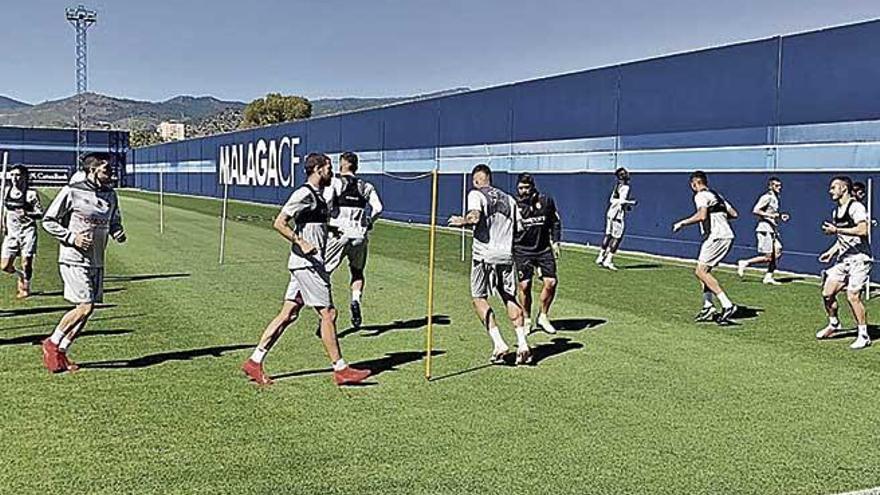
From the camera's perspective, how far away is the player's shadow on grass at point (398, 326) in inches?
485

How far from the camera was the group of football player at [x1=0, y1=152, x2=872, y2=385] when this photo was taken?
29.3ft

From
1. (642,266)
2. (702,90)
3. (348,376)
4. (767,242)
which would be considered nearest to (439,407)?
(348,376)

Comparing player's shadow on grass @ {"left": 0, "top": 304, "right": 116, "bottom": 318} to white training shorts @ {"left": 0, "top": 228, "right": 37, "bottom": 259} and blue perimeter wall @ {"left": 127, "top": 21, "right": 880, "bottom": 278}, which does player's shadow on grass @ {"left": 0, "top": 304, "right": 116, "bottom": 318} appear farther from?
blue perimeter wall @ {"left": 127, "top": 21, "right": 880, "bottom": 278}

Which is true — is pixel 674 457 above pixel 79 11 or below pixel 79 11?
below

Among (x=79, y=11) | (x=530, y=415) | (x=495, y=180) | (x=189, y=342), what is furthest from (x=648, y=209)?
(x=79, y=11)

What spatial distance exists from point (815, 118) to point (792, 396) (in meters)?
12.9

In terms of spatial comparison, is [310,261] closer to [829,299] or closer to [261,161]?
[829,299]

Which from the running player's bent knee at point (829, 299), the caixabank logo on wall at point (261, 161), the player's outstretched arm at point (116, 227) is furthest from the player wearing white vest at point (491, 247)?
the caixabank logo on wall at point (261, 161)

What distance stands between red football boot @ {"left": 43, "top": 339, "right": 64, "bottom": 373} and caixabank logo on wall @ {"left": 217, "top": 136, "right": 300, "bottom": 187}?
42.2 meters

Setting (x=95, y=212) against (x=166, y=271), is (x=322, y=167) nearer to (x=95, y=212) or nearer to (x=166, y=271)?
(x=95, y=212)

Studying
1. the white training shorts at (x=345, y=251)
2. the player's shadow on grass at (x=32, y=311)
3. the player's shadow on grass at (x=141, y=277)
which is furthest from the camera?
the player's shadow on grass at (x=141, y=277)

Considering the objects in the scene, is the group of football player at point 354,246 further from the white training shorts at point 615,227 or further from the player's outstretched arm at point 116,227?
the white training shorts at point 615,227

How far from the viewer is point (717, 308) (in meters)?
14.4

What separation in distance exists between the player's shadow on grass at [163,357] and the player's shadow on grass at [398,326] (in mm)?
1526
